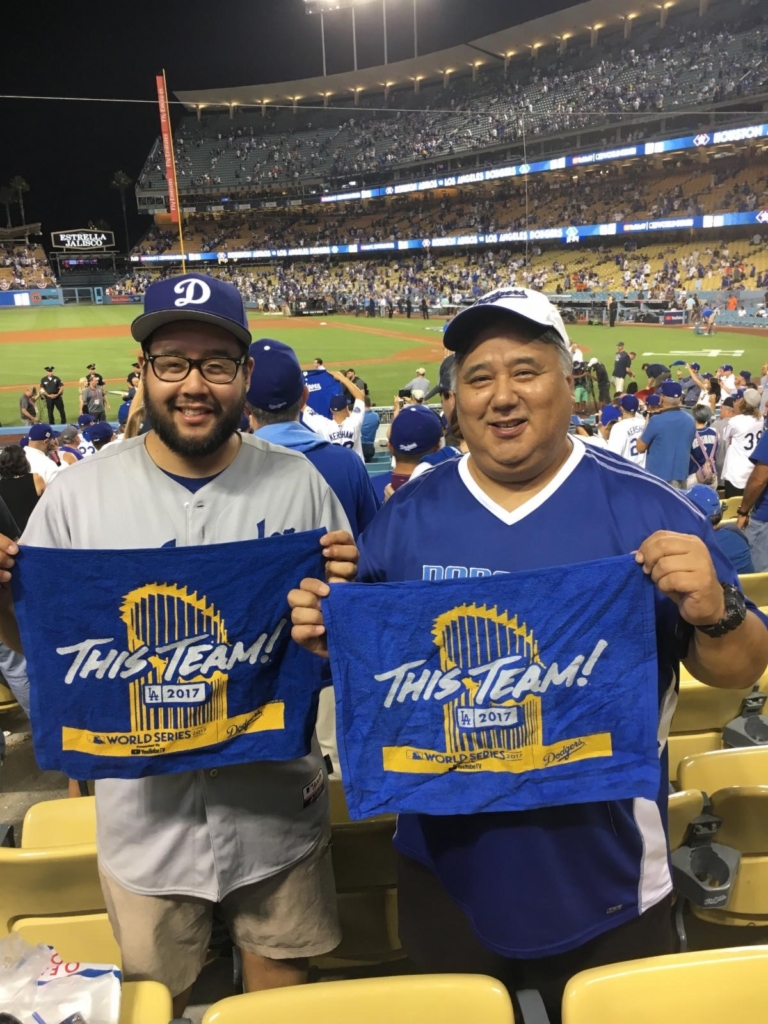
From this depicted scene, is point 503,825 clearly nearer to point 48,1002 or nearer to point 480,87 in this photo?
point 48,1002

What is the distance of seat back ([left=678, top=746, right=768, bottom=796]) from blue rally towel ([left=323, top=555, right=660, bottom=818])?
111cm

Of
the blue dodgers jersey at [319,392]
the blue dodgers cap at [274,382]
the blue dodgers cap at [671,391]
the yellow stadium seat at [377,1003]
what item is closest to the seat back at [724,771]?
the yellow stadium seat at [377,1003]

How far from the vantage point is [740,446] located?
27.1ft

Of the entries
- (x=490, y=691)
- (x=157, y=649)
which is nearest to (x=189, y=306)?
(x=157, y=649)

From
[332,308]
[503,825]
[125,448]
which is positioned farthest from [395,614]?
[332,308]

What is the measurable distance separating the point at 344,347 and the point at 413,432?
23.5 meters

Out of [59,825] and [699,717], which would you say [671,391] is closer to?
[699,717]

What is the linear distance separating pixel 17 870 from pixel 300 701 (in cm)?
115

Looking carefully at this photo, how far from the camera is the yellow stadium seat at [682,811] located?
247cm

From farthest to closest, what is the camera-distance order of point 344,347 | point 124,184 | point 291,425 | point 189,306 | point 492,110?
point 124,184
point 492,110
point 344,347
point 291,425
point 189,306

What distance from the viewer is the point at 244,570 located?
6.54 ft

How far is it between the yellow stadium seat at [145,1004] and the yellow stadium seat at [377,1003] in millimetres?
139

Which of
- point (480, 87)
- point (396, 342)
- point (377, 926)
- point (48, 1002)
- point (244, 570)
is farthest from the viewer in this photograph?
point (480, 87)

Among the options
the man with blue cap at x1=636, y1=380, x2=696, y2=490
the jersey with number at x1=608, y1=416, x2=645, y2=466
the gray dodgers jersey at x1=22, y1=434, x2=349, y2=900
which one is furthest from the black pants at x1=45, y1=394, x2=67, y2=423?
the gray dodgers jersey at x1=22, y1=434, x2=349, y2=900
